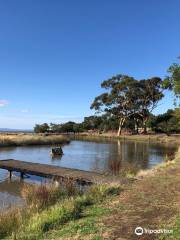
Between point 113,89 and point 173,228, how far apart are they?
65.9 m

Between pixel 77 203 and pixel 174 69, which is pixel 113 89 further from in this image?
pixel 77 203

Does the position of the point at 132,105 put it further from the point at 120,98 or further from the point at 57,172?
the point at 57,172

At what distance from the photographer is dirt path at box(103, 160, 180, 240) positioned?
5766 millimetres

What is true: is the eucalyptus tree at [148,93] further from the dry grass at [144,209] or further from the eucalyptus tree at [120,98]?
the dry grass at [144,209]

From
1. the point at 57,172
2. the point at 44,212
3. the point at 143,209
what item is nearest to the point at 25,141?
the point at 57,172

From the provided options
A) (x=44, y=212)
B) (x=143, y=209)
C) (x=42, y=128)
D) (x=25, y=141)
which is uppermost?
(x=42, y=128)

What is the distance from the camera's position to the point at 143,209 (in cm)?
700

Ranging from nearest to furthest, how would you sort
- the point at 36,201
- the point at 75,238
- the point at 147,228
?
the point at 75,238, the point at 147,228, the point at 36,201

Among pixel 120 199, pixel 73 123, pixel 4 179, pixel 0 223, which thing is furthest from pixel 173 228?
pixel 73 123

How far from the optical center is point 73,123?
88938mm

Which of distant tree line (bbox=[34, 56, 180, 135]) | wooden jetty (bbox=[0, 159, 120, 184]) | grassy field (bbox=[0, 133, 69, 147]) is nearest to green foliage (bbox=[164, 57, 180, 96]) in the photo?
wooden jetty (bbox=[0, 159, 120, 184])

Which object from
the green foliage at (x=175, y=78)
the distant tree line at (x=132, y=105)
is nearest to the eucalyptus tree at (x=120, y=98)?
the distant tree line at (x=132, y=105)

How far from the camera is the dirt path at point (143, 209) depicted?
227 inches

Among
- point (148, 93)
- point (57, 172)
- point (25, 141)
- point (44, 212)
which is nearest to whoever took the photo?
point (44, 212)
